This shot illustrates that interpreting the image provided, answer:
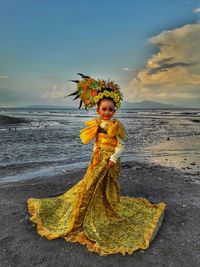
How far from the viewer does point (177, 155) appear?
13461 mm

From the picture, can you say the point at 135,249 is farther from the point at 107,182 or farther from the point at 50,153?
the point at 50,153

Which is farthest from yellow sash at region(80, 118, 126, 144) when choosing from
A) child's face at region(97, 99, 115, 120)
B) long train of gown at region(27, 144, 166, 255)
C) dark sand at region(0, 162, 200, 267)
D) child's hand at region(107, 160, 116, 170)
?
dark sand at region(0, 162, 200, 267)

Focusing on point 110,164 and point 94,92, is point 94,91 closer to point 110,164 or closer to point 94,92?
point 94,92

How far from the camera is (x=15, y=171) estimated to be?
32.9 ft

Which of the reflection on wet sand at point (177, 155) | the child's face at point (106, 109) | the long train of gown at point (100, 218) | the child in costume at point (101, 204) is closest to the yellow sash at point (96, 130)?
the child in costume at point (101, 204)

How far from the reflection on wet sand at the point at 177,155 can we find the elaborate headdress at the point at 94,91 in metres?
5.90

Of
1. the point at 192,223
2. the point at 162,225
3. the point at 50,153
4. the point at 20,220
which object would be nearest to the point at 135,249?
the point at 162,225

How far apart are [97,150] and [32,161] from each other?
686 cm

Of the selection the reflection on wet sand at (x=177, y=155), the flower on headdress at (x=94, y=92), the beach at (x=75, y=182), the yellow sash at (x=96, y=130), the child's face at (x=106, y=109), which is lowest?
the reflection on wet sand at (x=177, y=155)

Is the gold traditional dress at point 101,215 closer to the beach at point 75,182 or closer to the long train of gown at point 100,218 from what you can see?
the long train of gown at point 100,218

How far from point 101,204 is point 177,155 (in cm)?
875

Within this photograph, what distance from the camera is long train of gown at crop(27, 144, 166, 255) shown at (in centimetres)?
490

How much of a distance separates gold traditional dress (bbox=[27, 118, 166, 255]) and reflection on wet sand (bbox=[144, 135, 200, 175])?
17.3 ft

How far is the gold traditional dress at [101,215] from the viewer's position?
4.93 m
